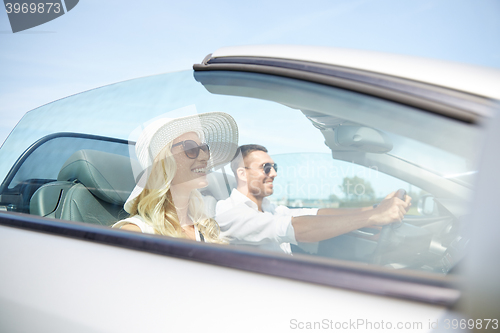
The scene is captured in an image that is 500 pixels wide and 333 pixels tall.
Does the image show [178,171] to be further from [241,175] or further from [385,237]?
[385,237]

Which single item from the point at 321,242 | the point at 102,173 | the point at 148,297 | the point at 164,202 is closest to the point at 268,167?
the point at 321,242

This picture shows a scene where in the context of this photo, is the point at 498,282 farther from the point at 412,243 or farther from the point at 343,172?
the point at 343,172

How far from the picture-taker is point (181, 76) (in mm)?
1345

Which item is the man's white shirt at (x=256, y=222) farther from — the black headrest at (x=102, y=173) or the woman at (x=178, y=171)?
the black headrest at (x=102, y=173)

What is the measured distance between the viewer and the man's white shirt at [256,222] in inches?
41.4

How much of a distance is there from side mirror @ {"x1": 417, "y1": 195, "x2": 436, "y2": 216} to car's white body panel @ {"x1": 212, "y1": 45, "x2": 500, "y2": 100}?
27 centimetres

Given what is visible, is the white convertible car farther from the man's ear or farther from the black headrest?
the black headrest

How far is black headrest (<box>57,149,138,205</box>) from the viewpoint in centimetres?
158

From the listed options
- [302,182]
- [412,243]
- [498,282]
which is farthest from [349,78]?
[498,282]

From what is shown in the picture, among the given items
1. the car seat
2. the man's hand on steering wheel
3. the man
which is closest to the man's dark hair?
the man

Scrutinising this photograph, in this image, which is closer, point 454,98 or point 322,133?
point 454,98

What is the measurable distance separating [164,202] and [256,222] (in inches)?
23.9

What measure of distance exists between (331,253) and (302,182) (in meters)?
0.24

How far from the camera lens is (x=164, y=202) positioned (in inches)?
63.7
